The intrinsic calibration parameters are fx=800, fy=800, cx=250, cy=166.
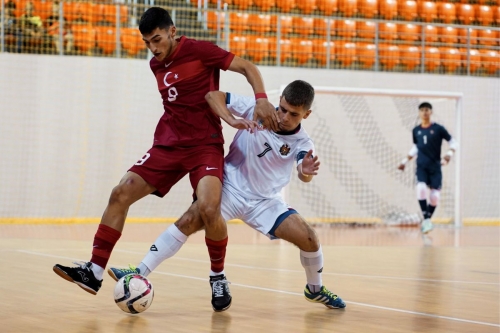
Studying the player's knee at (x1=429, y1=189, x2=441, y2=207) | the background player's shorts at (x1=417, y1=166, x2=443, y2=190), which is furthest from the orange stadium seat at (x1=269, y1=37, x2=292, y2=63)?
the player's knee at (x1=429, y1=189, x2=441, y2=207)

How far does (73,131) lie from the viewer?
1381 centimetres

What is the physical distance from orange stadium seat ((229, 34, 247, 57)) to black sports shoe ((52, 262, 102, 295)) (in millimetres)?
11271

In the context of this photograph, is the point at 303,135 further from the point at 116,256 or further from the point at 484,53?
the point at 484,53

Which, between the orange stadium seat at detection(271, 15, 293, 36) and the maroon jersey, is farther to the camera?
the orange stadium seat at detection(271, 15, 293, 36)

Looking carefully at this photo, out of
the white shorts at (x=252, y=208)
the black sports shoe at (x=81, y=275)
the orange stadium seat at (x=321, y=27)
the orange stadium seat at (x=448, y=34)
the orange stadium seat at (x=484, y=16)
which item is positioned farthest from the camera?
the orange stadium seat at (x=484, y=16)

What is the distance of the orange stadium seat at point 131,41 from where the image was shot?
586 inches

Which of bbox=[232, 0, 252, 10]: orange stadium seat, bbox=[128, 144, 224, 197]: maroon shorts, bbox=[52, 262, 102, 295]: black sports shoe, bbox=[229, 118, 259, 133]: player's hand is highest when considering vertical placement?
bbox=[232, 0, 252, 10]: orange stadium seat

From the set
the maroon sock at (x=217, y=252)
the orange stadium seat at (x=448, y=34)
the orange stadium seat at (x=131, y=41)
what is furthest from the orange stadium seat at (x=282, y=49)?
the maroon sock at (x=217, y=252)

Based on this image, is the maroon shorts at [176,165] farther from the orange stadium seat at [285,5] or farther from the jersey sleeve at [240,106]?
the orange stadium seat at [285,5]

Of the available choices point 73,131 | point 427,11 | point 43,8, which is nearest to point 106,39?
point 43,8

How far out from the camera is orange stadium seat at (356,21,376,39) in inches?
657

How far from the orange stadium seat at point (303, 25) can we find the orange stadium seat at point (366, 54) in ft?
3.41

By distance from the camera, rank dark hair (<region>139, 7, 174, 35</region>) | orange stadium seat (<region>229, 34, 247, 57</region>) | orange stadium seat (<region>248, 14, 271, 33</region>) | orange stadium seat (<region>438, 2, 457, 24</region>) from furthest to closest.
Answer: orange stadium seat (<region>438, 2, 457, 24</region>)
orange stadium seat (<region>248, 14, 271, 33</region>)
orange stadium seat (<region>229, 34, 247, 57</region>)
dark hair (<region>139, 7, 174, 35</region>)

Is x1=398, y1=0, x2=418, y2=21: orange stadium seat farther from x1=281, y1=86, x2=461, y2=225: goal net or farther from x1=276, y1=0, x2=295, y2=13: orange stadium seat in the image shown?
x1=281, y1=86, x2=461, y2=225: goal net
